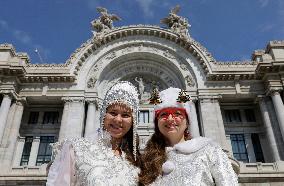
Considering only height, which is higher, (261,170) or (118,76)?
(118,76)

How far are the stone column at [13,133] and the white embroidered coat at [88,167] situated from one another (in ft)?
68.1

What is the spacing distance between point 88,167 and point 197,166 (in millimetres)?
1541

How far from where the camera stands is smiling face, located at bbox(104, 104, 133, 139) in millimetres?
4695

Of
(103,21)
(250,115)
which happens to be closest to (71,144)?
(250,115)

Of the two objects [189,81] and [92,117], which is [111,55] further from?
[189,81]

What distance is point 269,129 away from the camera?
80.4ft

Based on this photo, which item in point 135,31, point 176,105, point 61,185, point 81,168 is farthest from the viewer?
point 135,31

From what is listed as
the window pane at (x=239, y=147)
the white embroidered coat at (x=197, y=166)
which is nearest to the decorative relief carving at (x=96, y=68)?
the window pane at (x=239, y=147)

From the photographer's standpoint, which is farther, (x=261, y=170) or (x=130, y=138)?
(x=261, y=170)

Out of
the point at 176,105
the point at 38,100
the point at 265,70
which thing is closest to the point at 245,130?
the point at 265,70

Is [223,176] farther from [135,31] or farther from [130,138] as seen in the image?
[135,31]

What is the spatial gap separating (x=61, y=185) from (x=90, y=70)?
24.6 m

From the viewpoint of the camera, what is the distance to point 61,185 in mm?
4008

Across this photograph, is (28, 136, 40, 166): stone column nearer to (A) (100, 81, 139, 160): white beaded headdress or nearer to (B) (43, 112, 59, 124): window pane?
(B) (43, 112, 59, 124): window pane
